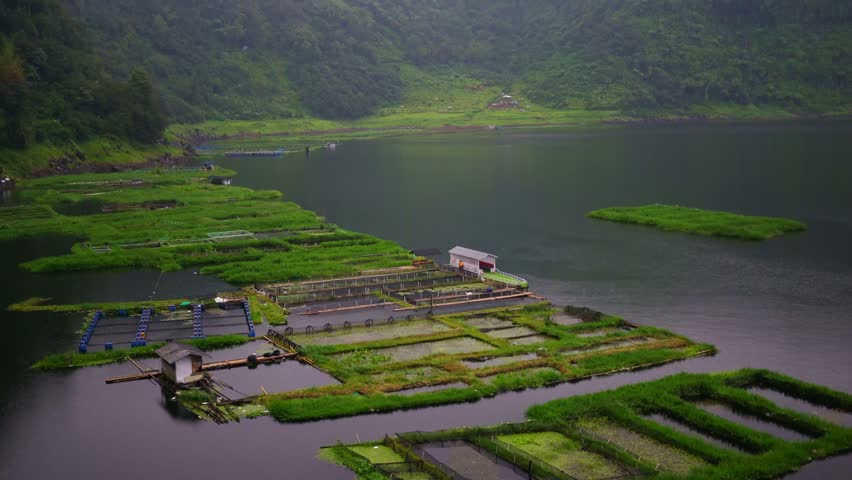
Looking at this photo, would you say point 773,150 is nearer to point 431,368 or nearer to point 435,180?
point 435,180

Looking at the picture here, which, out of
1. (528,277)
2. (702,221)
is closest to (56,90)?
(528,277)

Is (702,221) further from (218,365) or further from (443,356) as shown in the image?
(218,365)

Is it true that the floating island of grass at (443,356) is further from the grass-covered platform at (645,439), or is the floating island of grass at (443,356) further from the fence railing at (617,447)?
the fence railing at (617,447)

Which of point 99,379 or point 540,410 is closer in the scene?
point 540,410

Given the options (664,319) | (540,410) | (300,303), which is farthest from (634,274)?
(540,410)

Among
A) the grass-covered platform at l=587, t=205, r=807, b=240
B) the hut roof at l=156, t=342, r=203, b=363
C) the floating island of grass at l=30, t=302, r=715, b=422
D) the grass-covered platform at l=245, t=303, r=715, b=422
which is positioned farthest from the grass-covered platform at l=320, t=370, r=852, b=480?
the grass-covered platform at l=587, t=205, r=807, b=240

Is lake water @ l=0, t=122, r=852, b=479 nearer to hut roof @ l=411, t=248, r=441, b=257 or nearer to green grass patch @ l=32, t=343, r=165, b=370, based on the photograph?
green grass patch @ l=32, t=343, r=165, b=370
